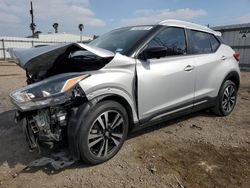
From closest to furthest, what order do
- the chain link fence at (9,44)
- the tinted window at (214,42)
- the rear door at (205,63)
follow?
the rear door at (205,63) → the tinted window at (214,42) → the chain link fence at (9,44)

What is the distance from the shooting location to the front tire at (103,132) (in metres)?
2.96

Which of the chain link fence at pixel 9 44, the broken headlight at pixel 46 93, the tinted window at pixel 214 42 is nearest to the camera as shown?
the broken headlight at pixel 46 93

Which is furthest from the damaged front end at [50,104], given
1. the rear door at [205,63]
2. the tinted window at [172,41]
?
the rear door at [205,63]

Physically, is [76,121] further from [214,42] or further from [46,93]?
[214,42]

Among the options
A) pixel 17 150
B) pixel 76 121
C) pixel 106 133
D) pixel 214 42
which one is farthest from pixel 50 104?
pixel 214 42

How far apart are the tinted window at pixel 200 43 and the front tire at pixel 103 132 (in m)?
1.91

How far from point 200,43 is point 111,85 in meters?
2.21

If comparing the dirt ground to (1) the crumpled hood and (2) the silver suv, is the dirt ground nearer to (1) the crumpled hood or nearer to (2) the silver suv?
(2) the silver suv

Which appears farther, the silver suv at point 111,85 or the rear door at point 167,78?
the rear door at point 167,78

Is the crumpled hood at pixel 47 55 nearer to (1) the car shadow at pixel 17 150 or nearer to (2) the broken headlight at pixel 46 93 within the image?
(2) the broken headlight at pixel 46 93

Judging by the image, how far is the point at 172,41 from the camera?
4000 millimetres

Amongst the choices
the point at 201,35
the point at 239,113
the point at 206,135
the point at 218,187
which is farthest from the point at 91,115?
the point at 239,113

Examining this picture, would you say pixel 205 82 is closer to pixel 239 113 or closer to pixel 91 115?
pixel 239 113

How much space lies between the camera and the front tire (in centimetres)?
296
